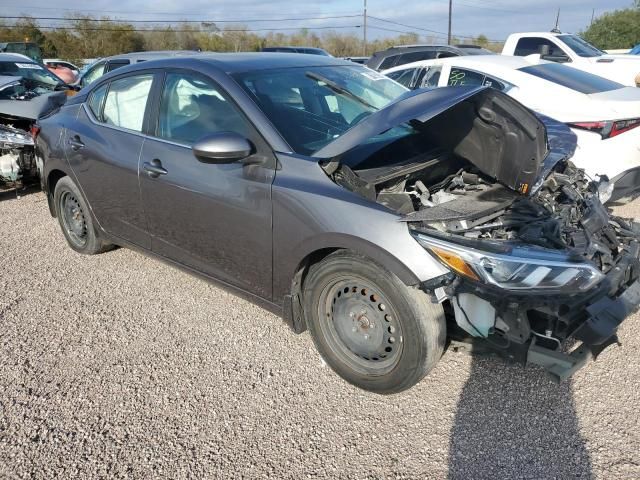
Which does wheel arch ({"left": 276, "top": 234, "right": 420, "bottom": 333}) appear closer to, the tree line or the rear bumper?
the rear bumper

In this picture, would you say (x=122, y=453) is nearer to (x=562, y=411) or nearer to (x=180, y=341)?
(x=180, y=341)

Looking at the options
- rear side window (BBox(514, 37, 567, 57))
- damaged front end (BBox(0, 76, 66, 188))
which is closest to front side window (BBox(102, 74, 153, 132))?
damaged front end (BBox(0, 76, 66, 188))

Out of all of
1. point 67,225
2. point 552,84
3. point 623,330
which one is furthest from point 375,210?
point 552,84

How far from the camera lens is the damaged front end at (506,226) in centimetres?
236

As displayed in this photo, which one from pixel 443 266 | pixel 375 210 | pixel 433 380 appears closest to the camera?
pixel 443 266

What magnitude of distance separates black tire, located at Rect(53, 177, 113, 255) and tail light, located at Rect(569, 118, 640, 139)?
4611 mm

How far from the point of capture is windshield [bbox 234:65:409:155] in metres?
3.09

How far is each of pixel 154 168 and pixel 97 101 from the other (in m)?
1.25

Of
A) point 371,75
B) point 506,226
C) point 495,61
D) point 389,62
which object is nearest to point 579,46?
point 389,62

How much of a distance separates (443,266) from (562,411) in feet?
3.47

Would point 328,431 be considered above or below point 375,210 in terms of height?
below

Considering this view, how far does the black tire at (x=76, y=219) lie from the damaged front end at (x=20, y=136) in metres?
1.97

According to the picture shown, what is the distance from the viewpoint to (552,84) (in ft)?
18.1

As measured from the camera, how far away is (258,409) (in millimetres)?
2801
